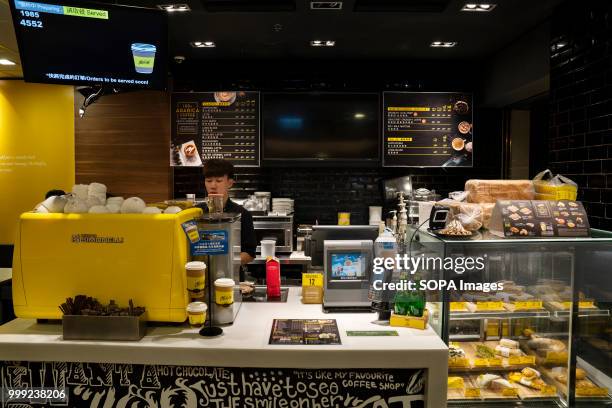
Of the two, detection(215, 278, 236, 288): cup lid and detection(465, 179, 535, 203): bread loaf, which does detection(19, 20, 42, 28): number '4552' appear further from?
detection(465, 179, 535, 203): bread loaf

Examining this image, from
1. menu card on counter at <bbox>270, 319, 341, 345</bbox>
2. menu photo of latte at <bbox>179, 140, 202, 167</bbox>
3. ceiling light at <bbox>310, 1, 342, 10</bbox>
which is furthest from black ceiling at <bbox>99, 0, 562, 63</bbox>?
menu card on counter at <bbox>270, 319, 341, 345</bbox>

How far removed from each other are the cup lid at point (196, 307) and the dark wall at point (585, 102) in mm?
2483

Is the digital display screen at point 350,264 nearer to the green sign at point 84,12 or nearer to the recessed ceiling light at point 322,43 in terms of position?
the green sign at point 84,12

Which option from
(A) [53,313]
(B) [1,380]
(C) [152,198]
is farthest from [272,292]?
(C) [152,198]

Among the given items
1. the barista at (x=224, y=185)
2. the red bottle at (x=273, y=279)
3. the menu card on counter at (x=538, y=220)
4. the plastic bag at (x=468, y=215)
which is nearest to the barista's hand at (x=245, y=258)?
the barista at (x=224, y=185)

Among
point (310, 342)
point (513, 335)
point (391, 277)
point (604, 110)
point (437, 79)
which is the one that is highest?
point (437, 79)

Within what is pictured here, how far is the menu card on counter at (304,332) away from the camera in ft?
5.96

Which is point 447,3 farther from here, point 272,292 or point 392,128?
point 272,292

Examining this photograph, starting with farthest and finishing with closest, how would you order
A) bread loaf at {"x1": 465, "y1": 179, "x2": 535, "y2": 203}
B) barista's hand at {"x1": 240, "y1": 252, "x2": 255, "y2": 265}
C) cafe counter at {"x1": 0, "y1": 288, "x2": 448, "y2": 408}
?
barista's hand at {"x1": 240, "y1": 252, "x2": 255, "y2": 265}, bread loaf at {"x1": 465, "y1": 179, "x2": 535, "y2": 203}, cafe counter at {"x1": 0, "y1": 288, "x2": 448, "y2": 408}

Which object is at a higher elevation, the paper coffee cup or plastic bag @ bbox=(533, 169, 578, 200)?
plastic bag @ bbox=(533, 169, 578, 200)

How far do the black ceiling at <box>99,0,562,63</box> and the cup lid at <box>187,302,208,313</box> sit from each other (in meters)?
2.40

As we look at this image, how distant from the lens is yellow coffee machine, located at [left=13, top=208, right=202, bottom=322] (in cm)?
189

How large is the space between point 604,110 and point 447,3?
4.27 ft

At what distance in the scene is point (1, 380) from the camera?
6.01 ft
